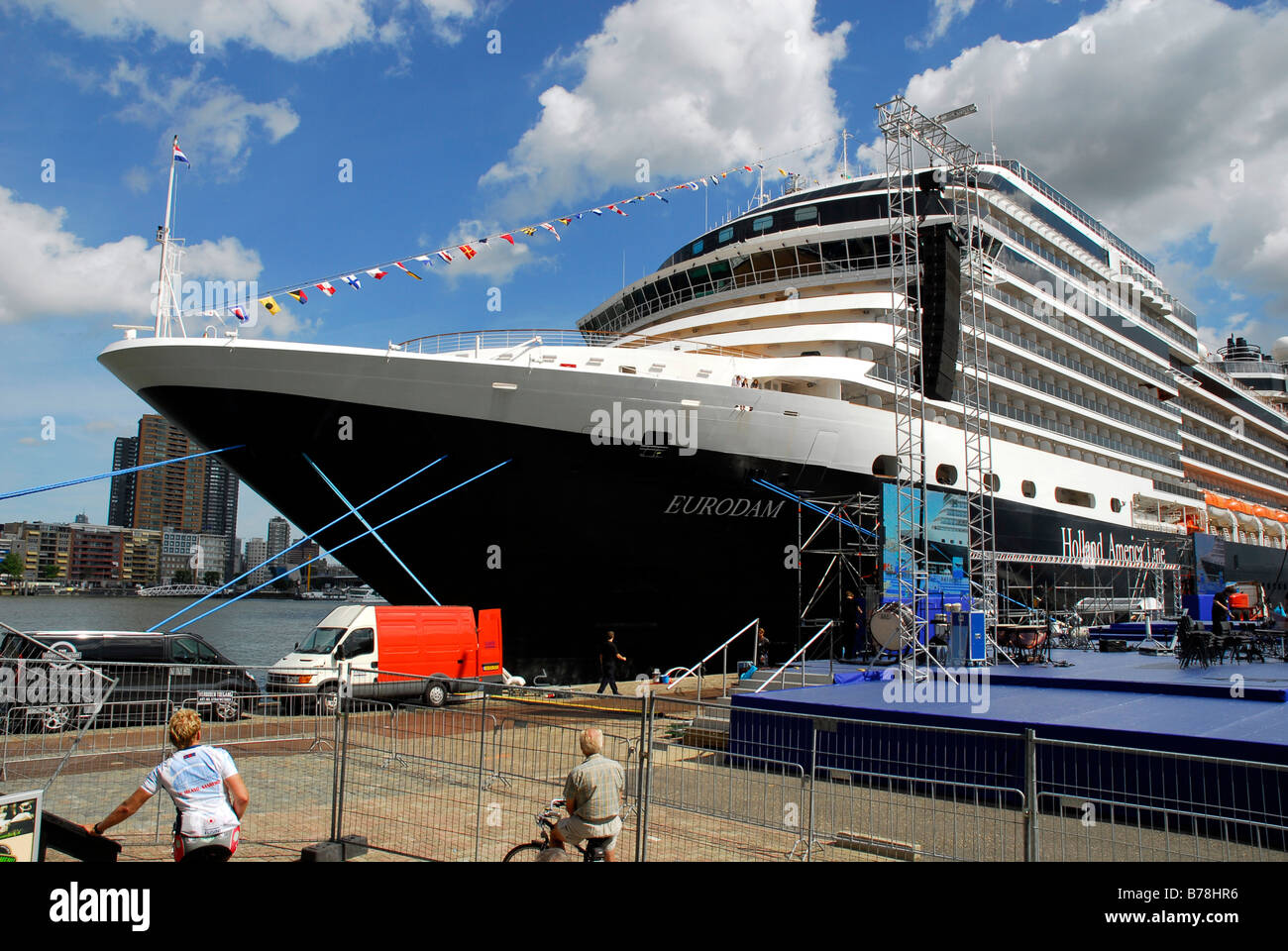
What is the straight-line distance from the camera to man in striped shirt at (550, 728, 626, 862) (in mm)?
4355

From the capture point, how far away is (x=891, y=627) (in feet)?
41.9

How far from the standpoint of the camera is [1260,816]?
605 centimetres

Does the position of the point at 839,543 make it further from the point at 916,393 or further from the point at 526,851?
the point at 526,851

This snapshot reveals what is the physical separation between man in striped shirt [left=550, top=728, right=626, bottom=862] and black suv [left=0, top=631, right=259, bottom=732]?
124 inches

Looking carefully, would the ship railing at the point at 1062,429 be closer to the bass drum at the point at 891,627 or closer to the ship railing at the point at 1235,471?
the ship railing at the point at 1235,471

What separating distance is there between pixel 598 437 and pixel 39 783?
324 inches

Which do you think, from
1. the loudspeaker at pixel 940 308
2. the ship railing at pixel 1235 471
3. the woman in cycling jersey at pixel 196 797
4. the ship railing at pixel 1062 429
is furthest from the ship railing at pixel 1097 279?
the woman in cycling jersey at pixel 196 797

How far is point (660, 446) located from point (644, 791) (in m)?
8.68

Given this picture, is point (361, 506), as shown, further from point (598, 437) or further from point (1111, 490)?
point (1111, 490)

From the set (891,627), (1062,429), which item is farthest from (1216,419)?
(891,627)

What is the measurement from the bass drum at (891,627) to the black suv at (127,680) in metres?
8.58

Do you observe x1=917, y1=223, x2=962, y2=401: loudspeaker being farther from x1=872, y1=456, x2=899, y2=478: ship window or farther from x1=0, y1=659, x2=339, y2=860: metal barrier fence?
x1=0, y1=659, x2=339, y2=860: metal barrier fence

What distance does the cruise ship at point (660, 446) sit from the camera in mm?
12938
